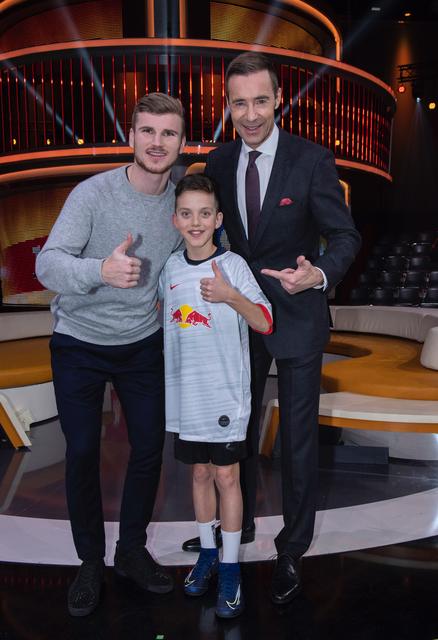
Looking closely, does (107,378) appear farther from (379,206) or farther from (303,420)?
(379,206)

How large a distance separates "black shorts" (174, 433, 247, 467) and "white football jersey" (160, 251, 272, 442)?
28mm

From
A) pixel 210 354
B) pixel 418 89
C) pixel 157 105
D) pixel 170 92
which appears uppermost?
pixel 418 89

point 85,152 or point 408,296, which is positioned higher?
point 85,152

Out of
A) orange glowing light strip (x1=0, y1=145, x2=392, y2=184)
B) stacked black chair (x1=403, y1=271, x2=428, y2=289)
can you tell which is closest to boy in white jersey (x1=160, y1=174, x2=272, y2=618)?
orange glowing light strip (x1=0, y1=145, x2=392, y2=184)

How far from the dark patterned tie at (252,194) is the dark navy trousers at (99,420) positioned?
0.46m

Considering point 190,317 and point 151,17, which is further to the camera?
point 151,17

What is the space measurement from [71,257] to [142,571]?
1.02 m

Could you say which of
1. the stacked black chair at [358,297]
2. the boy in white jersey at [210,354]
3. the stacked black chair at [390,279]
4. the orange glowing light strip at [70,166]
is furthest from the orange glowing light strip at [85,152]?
the boy in white jersey at [210,354]

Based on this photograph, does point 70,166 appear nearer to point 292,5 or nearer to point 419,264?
point 292,5

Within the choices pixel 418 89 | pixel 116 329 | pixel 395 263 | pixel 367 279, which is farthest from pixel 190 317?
pixel 418 89

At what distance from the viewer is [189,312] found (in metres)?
1.95

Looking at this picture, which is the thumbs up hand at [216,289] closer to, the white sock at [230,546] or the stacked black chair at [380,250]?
the white sock at [230,546]

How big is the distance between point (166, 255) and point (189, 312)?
0.21 metres

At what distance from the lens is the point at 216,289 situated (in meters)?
1.75
